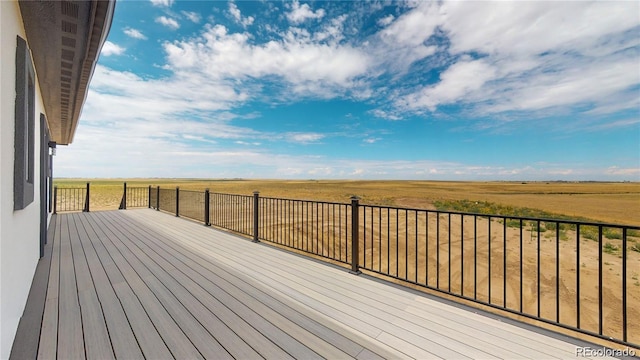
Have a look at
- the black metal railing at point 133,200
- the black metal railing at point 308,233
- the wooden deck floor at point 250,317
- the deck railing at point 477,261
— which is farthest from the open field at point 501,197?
the wooden deck floor at point 250,317

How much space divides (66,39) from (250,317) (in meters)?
3.18

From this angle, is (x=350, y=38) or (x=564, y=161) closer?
(x=350, y=38)

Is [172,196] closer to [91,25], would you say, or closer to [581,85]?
[91,25]

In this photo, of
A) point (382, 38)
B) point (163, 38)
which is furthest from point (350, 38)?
point (163, 38)

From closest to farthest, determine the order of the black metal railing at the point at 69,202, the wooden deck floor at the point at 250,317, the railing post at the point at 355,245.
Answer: the wooden deck floor at the point at 250,317 < the railing post at the point at 355,245 < the black metal railing at the point at 69,202

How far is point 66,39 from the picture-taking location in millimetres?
2377

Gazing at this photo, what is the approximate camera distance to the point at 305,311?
7.55 feet

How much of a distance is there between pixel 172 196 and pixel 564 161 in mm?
37424

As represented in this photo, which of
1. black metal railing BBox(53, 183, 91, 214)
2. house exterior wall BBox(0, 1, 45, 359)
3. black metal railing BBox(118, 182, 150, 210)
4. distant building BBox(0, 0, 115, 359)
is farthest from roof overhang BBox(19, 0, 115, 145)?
black metal railing BBox(118, 182, 150, 210)

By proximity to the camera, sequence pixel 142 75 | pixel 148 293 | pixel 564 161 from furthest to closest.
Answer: pixel 564 161 → pixel 142 75 → pixel 148 293

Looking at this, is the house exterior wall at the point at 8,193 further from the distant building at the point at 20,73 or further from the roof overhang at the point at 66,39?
the roof overhang at the point at 66,39

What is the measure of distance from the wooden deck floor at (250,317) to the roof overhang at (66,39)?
2554 mm

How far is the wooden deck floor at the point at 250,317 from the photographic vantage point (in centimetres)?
174

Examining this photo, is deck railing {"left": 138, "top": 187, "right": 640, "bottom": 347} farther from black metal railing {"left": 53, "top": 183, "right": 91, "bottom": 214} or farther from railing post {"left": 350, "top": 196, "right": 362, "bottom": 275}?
black metal railing {"left": 53, "top": 183, "right": 91, "bottom": 214}
